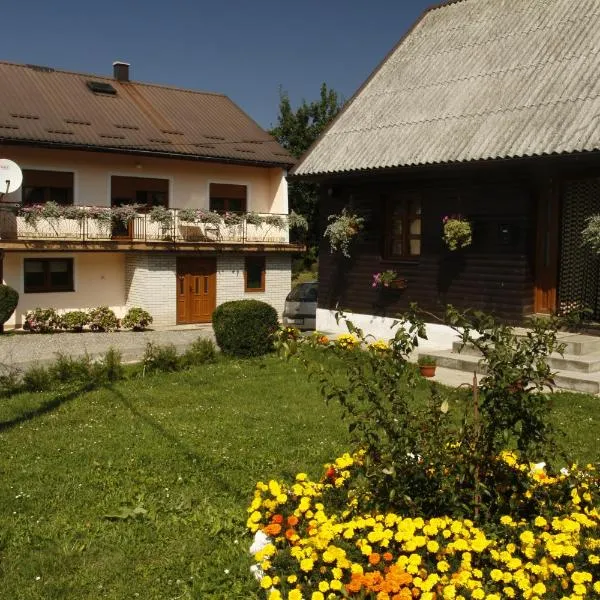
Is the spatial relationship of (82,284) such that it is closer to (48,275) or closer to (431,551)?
(48,275)

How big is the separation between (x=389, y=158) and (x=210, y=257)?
451 inches

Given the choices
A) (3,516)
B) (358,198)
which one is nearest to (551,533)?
(3,516)

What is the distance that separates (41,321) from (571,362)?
1532 centimetres

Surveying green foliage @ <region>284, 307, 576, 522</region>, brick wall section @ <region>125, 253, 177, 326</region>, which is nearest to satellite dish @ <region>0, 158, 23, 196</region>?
brick wall section @ <region>125, 253, 177, 326</region>

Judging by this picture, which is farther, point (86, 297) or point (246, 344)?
point (86, 297)

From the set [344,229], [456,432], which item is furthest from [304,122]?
[456,432]

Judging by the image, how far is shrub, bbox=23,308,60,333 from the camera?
20.8 m

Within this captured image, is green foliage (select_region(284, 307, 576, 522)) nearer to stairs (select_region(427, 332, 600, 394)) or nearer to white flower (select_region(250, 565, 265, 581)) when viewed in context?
white flower (select_region(250, 565, 265, 581))

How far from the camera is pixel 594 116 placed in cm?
1155

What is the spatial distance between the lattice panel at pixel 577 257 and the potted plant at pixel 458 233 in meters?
1.66

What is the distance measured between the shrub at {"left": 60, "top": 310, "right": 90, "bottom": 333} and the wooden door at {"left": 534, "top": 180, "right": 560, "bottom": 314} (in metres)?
13.8

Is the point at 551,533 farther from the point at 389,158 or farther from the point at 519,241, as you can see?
the point at 389,158

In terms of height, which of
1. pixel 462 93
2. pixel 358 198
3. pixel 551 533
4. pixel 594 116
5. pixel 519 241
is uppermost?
pixel 462 93

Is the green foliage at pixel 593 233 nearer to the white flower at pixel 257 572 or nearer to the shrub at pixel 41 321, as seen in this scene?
the white flower at pixel 257 572
